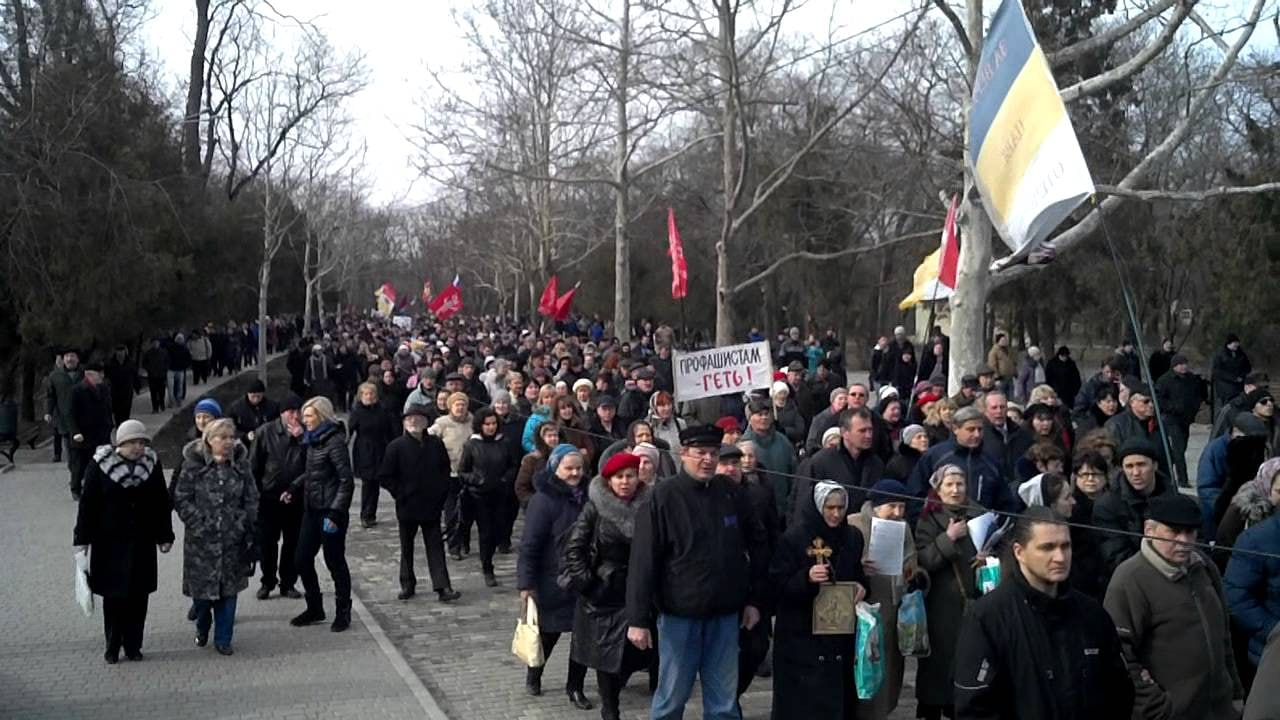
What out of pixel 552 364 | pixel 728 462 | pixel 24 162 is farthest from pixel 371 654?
pixel 24 162

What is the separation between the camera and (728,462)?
6730mm

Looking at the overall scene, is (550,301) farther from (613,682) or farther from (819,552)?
(819,552)

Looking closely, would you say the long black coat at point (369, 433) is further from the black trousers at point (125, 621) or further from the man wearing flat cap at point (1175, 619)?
the man wearing flat cap at point (1175, 619)

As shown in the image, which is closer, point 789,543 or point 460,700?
point 789,543

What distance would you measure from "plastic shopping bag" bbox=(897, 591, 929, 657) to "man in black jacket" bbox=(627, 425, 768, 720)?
0.86 m

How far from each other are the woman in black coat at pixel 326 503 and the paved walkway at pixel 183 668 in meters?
0.31

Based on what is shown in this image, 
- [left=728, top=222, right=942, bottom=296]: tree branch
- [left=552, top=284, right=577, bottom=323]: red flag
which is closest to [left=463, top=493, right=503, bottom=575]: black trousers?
[left=728, top=222, right=942, bottom=296]: tree branch

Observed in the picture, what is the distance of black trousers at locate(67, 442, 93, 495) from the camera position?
15172 millimetres

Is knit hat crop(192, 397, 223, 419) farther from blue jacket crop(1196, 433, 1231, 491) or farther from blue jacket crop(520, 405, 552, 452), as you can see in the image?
blue jacket crop(1196, 433, 1231, 491)

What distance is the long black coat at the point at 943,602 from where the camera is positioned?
669 centimetres

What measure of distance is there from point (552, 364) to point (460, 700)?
1306 cm

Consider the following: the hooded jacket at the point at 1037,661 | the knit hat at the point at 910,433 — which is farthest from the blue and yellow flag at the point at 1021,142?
the hooded jacket at the point at 1037,661

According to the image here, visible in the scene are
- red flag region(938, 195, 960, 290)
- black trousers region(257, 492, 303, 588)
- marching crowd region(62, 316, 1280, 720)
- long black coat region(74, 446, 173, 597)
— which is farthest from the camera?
red flag region(938, 195, 960, 290)

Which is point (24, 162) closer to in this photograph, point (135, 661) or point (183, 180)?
point (183, 180)
